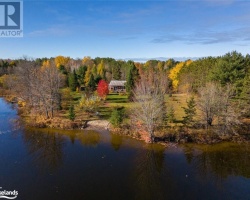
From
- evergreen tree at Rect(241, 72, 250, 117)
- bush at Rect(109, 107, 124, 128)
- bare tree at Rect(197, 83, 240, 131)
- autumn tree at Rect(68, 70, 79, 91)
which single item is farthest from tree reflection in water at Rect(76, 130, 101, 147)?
autumn tree at Rect(68, 70, 79, 91)

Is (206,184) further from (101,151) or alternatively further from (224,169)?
(101,151)

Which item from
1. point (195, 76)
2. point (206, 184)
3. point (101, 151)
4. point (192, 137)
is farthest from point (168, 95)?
point (206, 184)

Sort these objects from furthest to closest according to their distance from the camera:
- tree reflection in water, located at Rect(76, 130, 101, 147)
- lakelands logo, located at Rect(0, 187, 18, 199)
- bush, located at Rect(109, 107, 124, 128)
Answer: bush, located at Rect(109, 107, 124, 128)
tree reflection in water, located at Rect(76, 130, 101, 147)
lakelands logo, located at Rect(0, 187, 18, 199)

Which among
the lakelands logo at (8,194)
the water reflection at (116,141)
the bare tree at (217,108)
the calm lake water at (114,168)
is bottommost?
the lakelands logo at (8,194)

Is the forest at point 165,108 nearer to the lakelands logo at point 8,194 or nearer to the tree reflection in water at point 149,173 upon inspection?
the tree reflection in water at point 149,173

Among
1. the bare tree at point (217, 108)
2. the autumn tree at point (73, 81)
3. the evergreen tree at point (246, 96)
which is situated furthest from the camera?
the autumn tree at point (73, 81)

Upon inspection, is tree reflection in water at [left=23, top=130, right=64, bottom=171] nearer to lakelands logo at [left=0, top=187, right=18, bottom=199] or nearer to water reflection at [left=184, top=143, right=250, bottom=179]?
lakelands logo at [left=0, top=187, right=18, bottom=199]

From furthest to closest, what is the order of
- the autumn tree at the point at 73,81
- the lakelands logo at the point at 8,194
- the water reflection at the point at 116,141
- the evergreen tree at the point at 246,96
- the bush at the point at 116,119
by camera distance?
1. the autumn tree at the point at 73,81
2. the evergreen tree at the point at 246,96
3. the bush at the point at 116,119
4. the water reflection at the point at 116,141
5. the lakelands logo at the point at 8,194

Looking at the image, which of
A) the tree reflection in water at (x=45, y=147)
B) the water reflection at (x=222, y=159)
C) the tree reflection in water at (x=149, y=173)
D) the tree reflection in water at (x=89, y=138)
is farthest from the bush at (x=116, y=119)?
the water reflection at (x=222, y=159)

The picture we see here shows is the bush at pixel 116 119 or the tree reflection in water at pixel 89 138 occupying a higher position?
the bush at pixel 116 119
